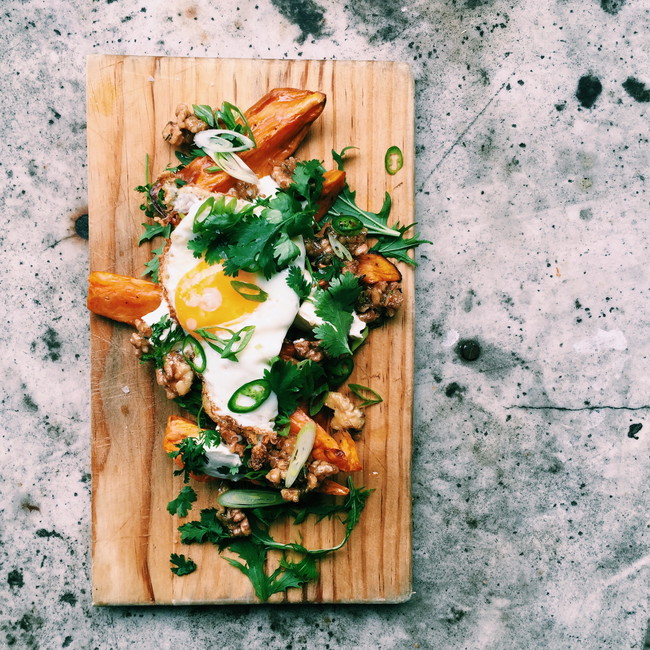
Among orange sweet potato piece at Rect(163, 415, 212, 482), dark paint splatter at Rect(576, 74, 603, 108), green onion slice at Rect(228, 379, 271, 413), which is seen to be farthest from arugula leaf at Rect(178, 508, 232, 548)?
dark paint splatter at Rect(576, 74, 603, 108)

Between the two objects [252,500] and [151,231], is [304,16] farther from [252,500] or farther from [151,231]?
[252,500]

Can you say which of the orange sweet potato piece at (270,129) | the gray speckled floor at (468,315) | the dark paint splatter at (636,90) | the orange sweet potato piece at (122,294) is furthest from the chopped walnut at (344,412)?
the dark paint splatter at (636,90)

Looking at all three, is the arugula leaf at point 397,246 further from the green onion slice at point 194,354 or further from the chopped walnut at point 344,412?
the green onion slice at point 194,354

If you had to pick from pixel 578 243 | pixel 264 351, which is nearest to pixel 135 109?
pixel 264 351

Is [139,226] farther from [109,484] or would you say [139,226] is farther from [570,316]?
[570,316]

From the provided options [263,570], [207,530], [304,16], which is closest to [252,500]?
[207,530]

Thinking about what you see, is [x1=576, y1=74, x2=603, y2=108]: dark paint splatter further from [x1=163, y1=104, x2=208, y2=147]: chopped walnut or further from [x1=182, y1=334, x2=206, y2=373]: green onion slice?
[x1=182, y1=334, x2=206, y2=373]: green onion slice
